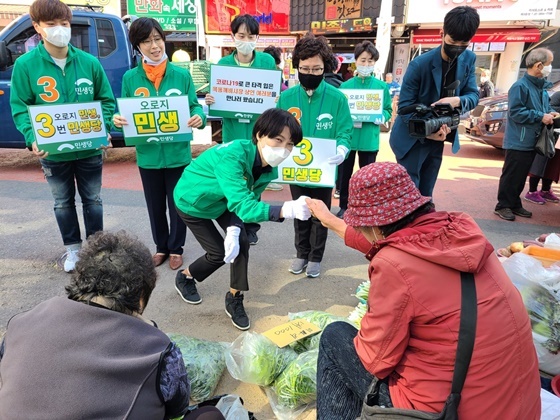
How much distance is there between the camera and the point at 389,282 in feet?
4.69

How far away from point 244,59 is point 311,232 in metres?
1.88

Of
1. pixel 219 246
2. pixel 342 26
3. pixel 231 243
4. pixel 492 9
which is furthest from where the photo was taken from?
pixel 342 26

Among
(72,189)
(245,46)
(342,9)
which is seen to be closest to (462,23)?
(245,46)

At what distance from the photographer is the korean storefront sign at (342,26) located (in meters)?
14.6

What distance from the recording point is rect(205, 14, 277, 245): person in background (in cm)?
408

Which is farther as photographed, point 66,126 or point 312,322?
point 66,126

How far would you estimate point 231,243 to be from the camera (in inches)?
109

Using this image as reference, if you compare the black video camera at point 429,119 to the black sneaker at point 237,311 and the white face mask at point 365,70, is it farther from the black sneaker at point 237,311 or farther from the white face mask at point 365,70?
the white face mask at point 365,70

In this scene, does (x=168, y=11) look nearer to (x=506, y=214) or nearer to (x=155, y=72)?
(x=155, y=72)

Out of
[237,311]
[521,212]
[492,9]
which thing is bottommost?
[521,212]

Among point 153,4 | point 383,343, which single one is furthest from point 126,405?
point 153,4

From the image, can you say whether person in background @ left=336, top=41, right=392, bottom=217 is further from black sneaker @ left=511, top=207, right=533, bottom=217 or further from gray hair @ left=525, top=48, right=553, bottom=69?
black sneaker @ left=511, top=207, right=533, bottom=217

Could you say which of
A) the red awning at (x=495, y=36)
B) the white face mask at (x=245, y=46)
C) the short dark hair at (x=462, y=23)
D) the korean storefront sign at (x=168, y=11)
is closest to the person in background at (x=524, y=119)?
the short dark hair at (x=462, y=23)

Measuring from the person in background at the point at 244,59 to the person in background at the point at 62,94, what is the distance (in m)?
1.17
